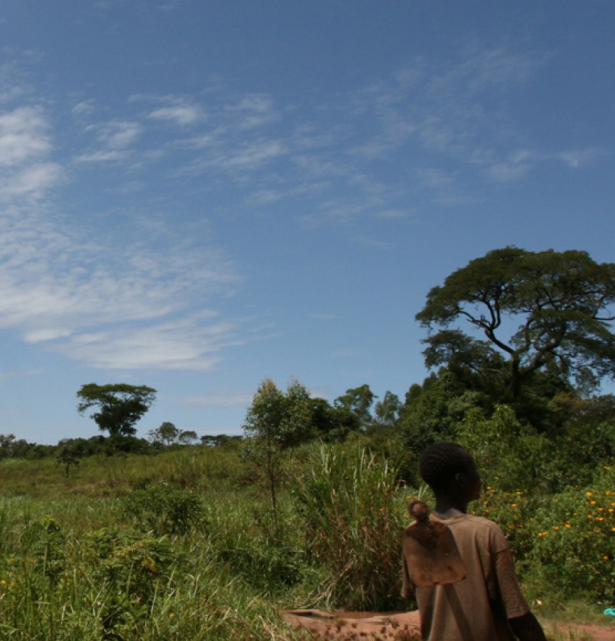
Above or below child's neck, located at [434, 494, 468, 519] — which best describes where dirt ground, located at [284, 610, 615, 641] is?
below

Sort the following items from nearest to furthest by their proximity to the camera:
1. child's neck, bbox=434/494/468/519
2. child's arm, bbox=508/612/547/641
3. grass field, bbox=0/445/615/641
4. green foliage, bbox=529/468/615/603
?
1. child's arm, bbox=508/612/547/641
2. child's neck, bbox=434/494/468/519
3. grass field, bbox=0/445/615/641
4. green foliage, bbox=529/468/615/603

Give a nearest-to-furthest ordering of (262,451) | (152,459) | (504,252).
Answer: (262,451) → (152,459) → (504,252)

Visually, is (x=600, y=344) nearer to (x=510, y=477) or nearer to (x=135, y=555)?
(x=510, y=477)

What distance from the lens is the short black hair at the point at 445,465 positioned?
2.34 meters

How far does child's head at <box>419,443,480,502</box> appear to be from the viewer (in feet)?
7.68

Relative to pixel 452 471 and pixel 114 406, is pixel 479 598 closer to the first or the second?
pixel 452 471

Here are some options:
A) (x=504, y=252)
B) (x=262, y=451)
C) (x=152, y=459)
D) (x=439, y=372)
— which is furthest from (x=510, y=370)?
(x=262, y=451)

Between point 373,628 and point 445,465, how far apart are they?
181 inches

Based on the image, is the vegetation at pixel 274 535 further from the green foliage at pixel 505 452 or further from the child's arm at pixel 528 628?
the child's arm at pixel 528 628

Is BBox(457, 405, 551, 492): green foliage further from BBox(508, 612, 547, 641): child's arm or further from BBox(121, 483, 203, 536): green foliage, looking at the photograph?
BBox(508, 612, 547, 641): child's arm

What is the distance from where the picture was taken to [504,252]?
31750mm

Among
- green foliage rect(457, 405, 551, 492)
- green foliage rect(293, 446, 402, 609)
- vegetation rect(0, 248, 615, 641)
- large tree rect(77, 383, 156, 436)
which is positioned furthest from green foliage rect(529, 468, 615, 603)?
large tree rect(77, 383, 156, 436)

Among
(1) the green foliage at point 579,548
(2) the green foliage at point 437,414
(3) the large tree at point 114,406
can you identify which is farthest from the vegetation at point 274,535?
(3) the large tree at point 114,406

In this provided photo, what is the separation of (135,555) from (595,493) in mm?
5848
